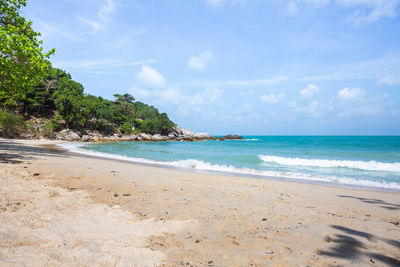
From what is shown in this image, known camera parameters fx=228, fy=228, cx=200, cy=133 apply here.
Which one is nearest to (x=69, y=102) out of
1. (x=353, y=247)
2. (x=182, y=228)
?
(x=182, y=228)

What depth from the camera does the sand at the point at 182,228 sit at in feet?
9.89


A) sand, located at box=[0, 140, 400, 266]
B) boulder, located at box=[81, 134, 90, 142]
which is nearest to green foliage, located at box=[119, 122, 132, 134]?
boulder, located at box=[81, 134, 90, 142]

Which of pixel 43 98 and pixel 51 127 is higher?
pixel 43 98

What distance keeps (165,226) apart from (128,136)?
67.3 meters

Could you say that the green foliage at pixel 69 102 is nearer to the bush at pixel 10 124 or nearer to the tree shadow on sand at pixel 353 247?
the bush at pixel 10 124

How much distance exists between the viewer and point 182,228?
4102mm

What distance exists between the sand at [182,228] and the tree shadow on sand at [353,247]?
14mm

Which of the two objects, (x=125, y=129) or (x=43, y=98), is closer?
(x=43, y=98)

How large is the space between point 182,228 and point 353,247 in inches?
109

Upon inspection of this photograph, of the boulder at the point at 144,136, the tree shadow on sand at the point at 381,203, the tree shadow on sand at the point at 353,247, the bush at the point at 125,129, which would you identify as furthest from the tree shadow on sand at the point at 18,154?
the boulder at the point at 144,136

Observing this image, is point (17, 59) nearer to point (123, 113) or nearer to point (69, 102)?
point (69, 102)

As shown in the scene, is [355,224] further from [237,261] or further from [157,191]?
[157,191]

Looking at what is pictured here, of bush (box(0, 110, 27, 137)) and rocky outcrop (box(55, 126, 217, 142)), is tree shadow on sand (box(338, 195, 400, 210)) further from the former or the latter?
rocky outcrop (box(55, 126, 217, 142))

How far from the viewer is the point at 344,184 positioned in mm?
10852
